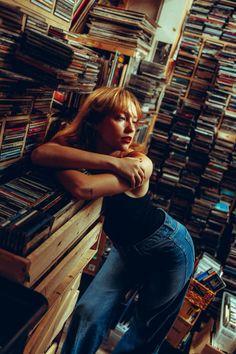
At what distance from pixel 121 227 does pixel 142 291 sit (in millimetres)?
455

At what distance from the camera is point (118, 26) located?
253 cm

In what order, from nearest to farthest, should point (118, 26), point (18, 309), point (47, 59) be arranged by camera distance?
1. point (18, 309)
2. point (47, 59)
3. point (118, 26)

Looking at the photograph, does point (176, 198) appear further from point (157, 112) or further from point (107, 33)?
point (107, 33)

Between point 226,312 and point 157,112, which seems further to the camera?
point 157,112

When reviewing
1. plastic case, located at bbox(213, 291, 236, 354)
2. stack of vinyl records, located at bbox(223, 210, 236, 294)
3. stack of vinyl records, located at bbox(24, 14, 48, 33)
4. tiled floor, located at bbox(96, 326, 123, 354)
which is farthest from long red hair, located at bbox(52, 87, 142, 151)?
stack of vinyl records, located at bbox(223, 210, 236, 294)

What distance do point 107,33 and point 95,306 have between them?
1.95 metres

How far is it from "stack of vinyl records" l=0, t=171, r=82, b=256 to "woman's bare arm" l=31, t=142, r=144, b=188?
0.09m

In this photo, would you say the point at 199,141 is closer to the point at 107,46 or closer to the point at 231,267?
the point at 231,267

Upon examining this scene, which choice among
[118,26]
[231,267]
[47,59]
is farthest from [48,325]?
[231,267]

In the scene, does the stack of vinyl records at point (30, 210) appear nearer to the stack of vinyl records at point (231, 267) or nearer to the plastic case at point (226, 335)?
the plastic case at point (226, 335)

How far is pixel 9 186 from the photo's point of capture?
1347 millimetres

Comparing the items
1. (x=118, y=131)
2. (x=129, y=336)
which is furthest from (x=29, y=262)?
(x=129, y=336)

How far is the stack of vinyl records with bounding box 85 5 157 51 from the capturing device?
2484mm

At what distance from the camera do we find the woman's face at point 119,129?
5.20 ft
